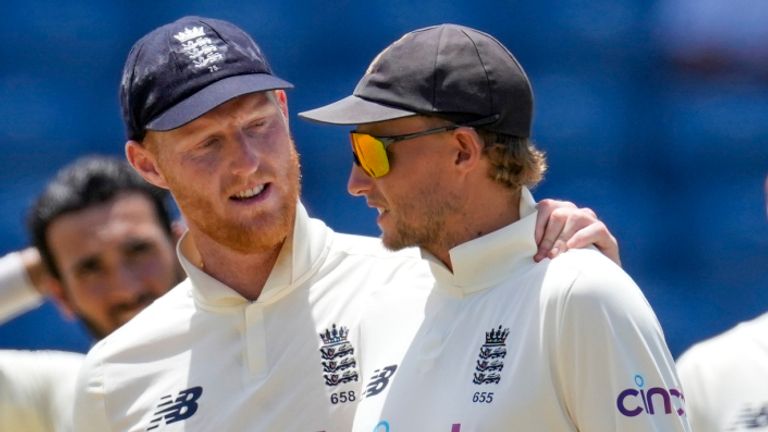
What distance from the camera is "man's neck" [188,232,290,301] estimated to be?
3.13 m

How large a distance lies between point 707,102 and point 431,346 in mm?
4224

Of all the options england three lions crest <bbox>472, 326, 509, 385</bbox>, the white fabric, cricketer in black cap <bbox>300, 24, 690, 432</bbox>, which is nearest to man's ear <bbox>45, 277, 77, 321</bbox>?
the white fabric

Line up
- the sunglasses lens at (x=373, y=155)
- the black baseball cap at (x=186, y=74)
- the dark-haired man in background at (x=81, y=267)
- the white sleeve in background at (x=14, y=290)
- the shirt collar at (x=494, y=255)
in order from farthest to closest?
the white sleeve in background at (x=14, y=290) → the dark-haired man in background at (x=81, y=267) → the black baseball cap at (x=186, y=74) → the sunglasses lens at (x=373, y=155) → the shirt collar at (x=494, y=255)

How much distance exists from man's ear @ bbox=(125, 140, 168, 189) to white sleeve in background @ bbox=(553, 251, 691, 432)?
42.8 inches

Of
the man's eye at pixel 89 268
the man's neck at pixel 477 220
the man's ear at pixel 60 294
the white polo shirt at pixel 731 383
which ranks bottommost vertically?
the white polo shirt at pixel 731 383

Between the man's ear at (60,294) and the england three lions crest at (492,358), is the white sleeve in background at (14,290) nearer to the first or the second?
the man's ear at (60,294)

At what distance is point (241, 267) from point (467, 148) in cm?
61

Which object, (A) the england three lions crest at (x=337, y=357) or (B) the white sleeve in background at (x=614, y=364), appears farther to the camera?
(A) the england three lions crest at (x=337, y=357)

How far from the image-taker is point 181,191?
317 cm

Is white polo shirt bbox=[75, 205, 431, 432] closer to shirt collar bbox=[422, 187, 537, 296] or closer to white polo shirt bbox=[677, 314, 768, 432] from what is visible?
shirt collar bbox=[422, 187, 537, 296]

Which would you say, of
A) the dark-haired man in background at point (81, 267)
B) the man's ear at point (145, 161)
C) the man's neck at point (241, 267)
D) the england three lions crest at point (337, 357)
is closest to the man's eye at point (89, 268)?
the dark-haired man in background at point (81, 267)

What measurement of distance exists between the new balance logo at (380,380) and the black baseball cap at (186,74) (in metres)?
0.61

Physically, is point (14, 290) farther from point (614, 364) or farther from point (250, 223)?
point (614, 364)

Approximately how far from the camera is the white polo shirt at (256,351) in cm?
295
